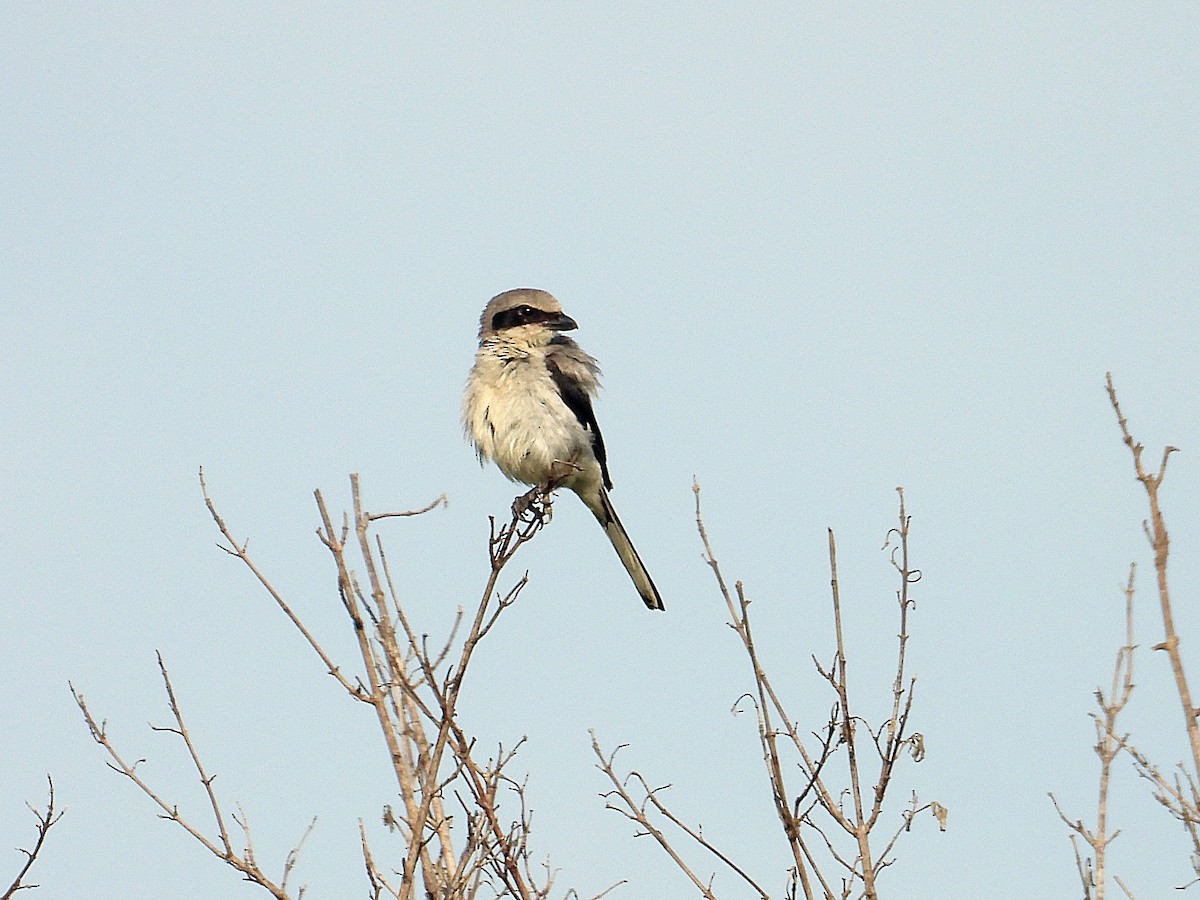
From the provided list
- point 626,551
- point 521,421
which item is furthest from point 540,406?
point 626,551

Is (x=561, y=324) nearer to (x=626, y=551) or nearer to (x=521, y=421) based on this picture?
(x=521, y=421)

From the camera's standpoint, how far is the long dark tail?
28.1ft

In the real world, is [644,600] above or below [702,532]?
above

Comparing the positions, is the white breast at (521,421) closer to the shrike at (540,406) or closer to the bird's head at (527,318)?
the shrike at (540,406)

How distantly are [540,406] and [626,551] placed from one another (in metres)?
1.23

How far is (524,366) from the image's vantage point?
26.5 feet

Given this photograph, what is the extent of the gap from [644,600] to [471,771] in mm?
4329

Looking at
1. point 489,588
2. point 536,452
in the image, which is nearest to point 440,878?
point 489,588

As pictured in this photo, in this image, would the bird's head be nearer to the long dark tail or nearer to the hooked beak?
the hooked beak

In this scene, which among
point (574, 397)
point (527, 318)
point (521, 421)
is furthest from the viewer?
point (527, 318)

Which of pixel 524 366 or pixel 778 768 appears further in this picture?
pixel 524 366

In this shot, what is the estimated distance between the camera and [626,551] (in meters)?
8.66

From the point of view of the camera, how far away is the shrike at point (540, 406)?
7.89 meters

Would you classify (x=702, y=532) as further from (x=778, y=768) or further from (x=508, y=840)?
(x=508, y=840)
